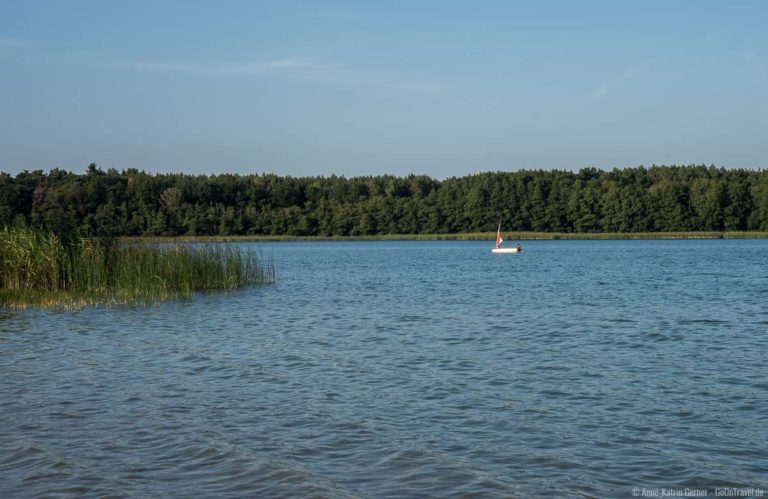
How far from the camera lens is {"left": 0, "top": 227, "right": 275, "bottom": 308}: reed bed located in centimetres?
2362

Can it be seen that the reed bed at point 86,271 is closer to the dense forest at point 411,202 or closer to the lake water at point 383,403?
the lake water at point 383,403

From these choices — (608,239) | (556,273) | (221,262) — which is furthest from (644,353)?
(608,239)

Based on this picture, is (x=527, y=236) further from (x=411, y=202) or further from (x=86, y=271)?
(x=86, y=271)

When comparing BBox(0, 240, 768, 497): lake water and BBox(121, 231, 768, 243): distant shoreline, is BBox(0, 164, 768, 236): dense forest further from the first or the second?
BBox(0, 240, 768, 497): lake water

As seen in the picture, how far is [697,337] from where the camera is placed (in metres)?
17.4

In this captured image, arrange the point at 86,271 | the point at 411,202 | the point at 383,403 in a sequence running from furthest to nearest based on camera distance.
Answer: the point at 411,202
the point at 86,271
the point at 383,403

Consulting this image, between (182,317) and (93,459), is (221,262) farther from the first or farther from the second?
(93,459)

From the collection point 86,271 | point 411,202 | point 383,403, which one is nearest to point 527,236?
point 411,202

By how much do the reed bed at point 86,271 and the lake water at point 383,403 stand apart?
4.62 feet

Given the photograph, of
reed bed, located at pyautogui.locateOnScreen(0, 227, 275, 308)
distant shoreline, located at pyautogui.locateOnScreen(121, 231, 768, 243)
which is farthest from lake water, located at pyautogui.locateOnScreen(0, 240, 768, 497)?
distant shoreline, located at pyautogui.locateOnScreen(121, 231, 768, 243)

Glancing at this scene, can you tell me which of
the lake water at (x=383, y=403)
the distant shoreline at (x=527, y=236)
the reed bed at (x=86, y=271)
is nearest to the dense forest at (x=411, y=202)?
the distant shoreline at (x=527, y=236)

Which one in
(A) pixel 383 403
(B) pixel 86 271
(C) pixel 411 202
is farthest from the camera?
(C) pixel 411 202

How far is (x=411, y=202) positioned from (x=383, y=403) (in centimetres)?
12125

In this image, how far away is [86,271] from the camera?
24.7 m
